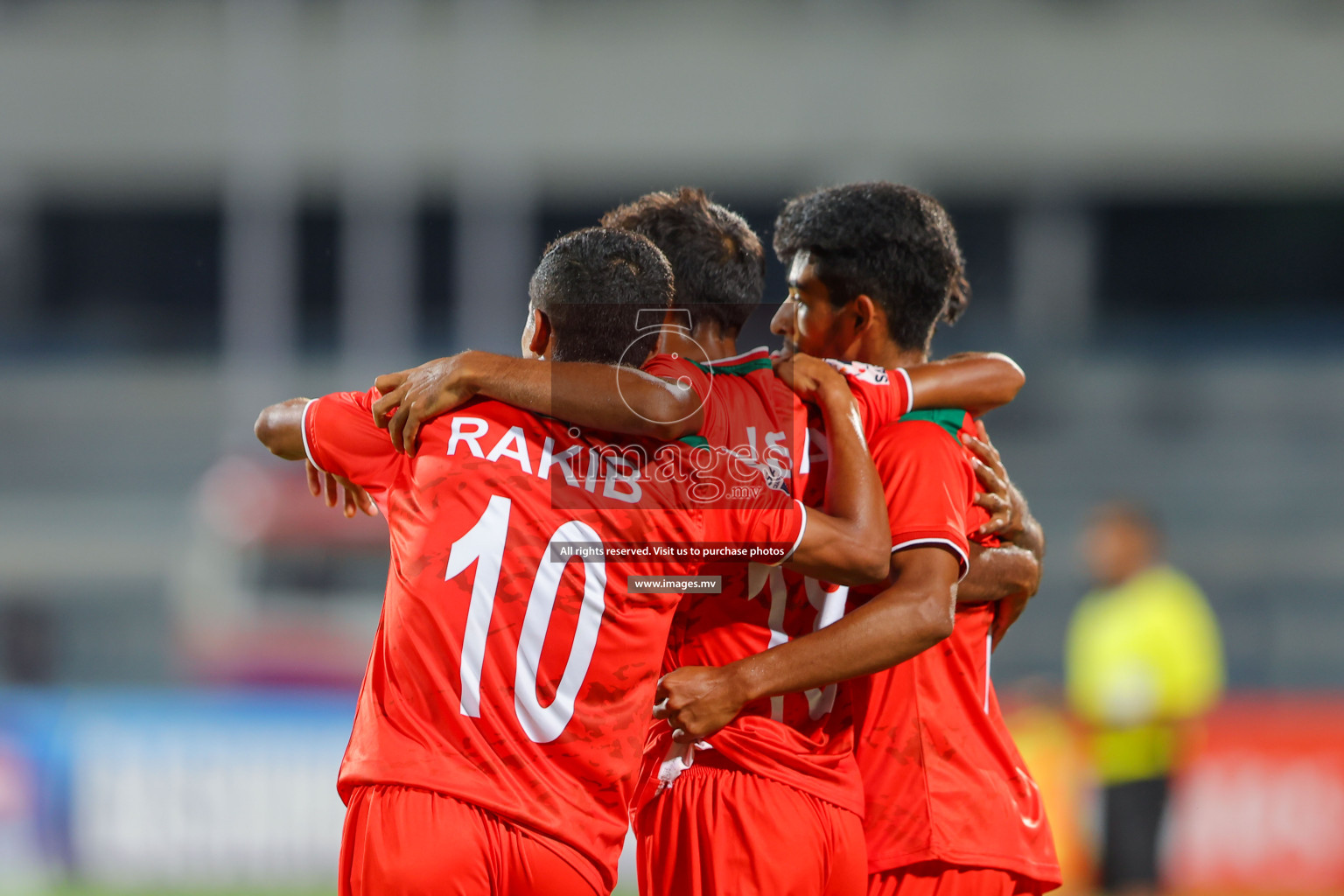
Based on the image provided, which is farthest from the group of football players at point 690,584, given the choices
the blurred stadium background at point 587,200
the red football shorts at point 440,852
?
the blurred stadium background at point 587,200

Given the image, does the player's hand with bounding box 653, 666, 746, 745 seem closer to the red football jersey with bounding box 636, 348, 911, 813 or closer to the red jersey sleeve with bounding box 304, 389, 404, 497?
the red football jersey with bounding box 636, 348, 911, 813

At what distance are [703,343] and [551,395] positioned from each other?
478mm

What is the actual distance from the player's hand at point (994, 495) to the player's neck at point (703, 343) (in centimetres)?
55

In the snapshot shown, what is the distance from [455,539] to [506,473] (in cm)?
15

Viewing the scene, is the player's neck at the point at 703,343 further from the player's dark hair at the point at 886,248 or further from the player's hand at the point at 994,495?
the player's hand at the point at 994,495

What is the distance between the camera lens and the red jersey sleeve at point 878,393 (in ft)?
8.97

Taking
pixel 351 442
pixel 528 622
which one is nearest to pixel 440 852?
pixel 528 622

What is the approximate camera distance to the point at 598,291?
246 centimetres

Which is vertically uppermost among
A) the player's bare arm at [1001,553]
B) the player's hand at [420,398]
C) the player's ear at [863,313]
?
the player's ear at [863,313]

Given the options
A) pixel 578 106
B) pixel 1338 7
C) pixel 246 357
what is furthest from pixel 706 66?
pixel 1338 7

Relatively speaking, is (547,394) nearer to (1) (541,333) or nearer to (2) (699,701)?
(1) (541,333)

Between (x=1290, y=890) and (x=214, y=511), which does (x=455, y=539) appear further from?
(x=214, y=511)

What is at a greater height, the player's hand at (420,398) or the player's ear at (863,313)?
the player's ear at (863,313)

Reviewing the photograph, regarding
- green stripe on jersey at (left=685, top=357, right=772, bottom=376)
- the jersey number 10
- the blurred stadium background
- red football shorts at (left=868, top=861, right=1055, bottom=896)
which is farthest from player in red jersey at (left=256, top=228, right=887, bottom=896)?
the blurred stadium background
